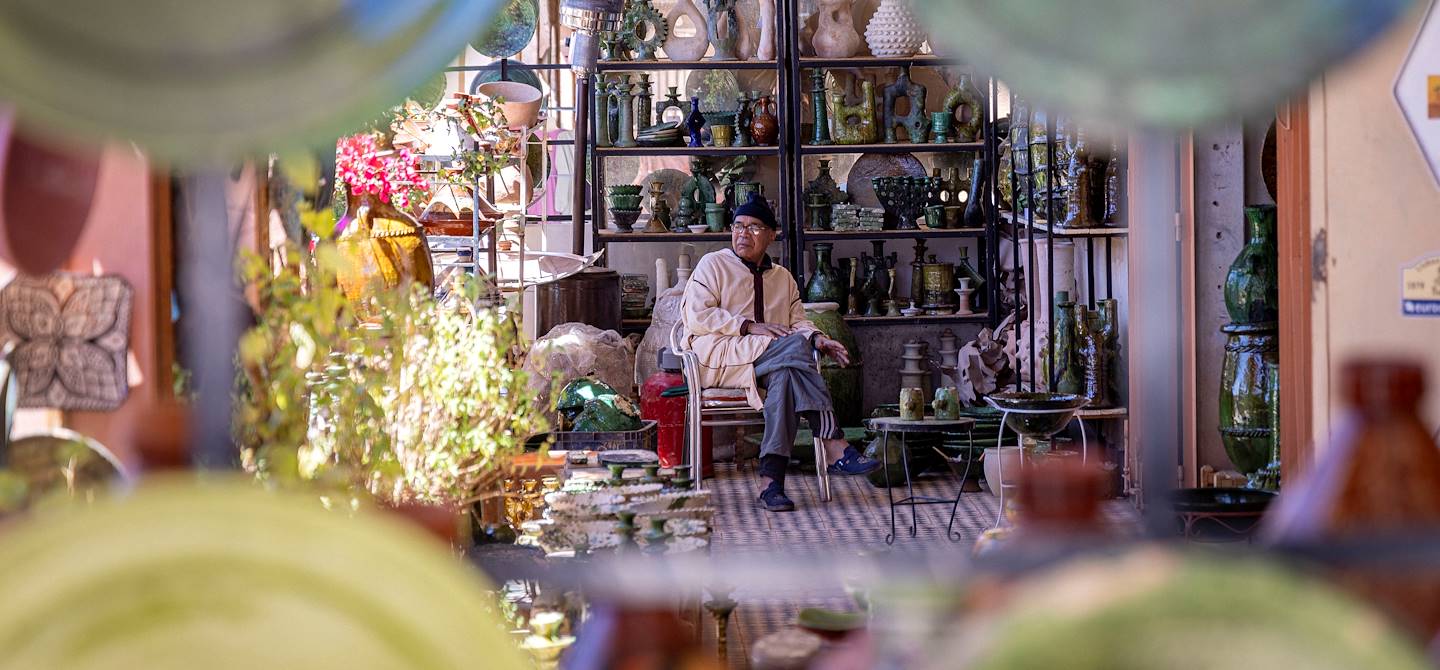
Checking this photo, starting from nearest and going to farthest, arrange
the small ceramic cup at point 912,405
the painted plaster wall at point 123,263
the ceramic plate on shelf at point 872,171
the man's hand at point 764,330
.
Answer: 1. the painted plaster wall at point 123,263
2. the small ceramic cup at point 912,405
3. the man's hand at point 764,330
4. the ceramic plate on shelf at point 872,171

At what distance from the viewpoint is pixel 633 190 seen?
25.7ft

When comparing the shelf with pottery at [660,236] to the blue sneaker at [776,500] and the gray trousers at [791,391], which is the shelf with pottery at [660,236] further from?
the blue sneaker at [776,500]

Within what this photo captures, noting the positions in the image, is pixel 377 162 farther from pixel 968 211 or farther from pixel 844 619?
pixel 968 211

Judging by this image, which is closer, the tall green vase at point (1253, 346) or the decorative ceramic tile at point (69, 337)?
the decorative ceramic tile at point (69, 337)

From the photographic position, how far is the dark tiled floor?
14.9 ft

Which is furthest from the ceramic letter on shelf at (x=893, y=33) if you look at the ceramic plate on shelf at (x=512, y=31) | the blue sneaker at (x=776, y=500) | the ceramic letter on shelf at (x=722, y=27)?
the blue sneaker at (x=776, y=500)

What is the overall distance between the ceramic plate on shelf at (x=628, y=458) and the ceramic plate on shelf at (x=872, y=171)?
4.20 metres

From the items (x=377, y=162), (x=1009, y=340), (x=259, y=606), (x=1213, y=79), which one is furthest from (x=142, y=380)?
(x=1009, y=340)

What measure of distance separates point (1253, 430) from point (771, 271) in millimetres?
2611

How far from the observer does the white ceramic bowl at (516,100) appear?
18.1 ft

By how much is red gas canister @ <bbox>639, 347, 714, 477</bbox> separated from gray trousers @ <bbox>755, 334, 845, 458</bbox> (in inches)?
23.2

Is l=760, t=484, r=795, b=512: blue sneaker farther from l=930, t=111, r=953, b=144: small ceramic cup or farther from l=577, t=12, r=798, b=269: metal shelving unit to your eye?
l=930, t=111, r=953, b=144: small ceramic cup

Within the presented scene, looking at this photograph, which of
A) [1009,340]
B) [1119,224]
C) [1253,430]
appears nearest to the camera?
[1253,430]

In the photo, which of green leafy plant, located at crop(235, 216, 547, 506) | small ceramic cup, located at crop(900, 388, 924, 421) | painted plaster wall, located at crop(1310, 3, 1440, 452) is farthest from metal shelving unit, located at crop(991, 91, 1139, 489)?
green leafy plant, located at crop(235, 216, 547, 506)
